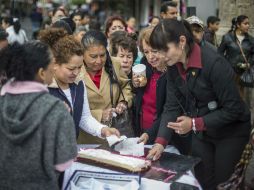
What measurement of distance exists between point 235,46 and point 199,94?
558 centimetres

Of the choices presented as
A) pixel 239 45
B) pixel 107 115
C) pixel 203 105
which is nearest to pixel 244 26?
pixel 239 45

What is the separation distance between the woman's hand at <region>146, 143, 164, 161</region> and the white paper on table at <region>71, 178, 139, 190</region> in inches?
17.7

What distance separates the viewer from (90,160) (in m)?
2.91

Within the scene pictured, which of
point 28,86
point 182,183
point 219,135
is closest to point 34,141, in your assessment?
point 28,86

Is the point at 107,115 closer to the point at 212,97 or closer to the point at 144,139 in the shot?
the point at 144,139

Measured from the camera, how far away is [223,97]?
299 cm

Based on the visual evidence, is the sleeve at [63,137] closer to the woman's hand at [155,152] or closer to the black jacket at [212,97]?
the woman's hand at [155,152]

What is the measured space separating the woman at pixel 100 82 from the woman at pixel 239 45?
4821mm

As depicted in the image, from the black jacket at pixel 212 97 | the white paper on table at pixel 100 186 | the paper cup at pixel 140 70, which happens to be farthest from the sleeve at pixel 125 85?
the white paper on table at pixel 100 186

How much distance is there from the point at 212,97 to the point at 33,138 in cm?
136

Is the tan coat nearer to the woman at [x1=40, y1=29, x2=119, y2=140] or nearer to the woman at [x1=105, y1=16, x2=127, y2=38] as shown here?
the woman at [x1=40, y1=29, x2=119, y2=140]

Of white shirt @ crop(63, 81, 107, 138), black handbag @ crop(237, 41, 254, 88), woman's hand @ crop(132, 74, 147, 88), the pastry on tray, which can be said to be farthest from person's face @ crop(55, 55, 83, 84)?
black handbag @ crop(237, 41, 254, 88)

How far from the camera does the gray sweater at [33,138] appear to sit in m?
2.22

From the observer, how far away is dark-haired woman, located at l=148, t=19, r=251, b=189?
294cm
